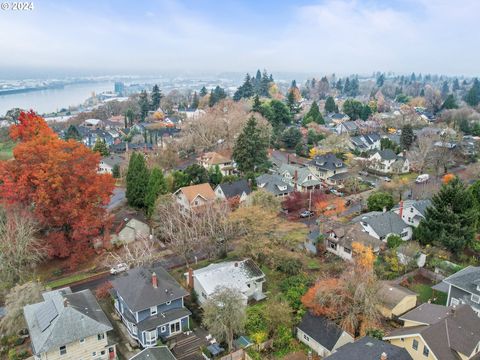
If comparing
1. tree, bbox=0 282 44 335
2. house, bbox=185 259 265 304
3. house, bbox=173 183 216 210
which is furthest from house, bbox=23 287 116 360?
house, bbox=173 183 216 210

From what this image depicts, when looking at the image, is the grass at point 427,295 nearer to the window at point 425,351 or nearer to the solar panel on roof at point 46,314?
the window at point 425,351

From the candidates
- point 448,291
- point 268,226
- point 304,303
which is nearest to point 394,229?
point 448,291

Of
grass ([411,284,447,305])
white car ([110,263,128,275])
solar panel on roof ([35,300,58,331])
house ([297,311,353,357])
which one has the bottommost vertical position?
white car ([110,263,128,275])

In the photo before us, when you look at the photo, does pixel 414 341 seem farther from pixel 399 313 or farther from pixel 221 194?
pixel 221 194

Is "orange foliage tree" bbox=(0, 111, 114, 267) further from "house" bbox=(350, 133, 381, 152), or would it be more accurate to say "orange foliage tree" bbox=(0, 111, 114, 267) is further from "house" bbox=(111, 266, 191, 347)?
"house" bbox=(350, 133, 381, 152)

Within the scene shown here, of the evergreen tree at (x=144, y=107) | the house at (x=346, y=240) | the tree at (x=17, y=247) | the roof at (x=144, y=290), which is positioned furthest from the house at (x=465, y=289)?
the evergreen tree at (x=144, y=107)

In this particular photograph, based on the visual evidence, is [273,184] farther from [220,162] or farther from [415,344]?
[415,344]
